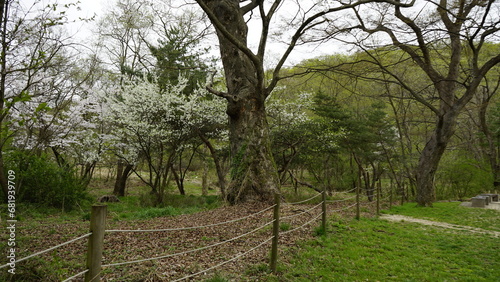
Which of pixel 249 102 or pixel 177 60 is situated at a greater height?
pixel 177 60

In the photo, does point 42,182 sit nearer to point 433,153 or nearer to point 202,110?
point 202,110

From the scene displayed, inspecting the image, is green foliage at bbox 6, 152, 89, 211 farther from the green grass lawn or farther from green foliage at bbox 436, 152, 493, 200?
green foliage at bbox 436, 152, 493, 200

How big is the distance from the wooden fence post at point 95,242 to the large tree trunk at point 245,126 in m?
5.13

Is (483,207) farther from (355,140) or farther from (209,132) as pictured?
(209,132)

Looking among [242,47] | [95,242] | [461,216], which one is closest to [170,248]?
[95,242]

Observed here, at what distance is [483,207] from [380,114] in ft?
21.3

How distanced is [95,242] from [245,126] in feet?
18.1

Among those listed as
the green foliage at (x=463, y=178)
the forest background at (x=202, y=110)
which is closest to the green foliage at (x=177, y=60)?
the forest background at (x=202, y=110)

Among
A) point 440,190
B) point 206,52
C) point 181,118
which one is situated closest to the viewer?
point 181,118

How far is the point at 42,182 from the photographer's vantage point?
9.18 m

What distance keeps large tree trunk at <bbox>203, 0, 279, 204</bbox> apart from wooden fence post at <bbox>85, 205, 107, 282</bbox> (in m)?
5.13

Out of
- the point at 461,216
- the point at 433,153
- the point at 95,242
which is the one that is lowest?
the point at 461,216

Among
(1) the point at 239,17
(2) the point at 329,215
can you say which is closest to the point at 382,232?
(2) the point at 329,215

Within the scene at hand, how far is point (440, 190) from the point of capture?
21.5 metres
